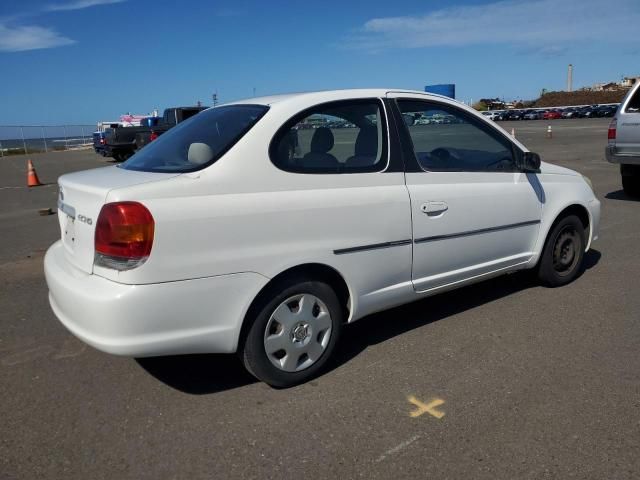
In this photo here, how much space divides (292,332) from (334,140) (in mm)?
1234

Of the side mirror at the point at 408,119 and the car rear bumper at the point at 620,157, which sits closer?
the side mirror at the point at 408,119

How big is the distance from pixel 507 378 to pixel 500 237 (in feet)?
4.15

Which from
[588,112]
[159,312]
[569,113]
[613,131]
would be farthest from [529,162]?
[569,113]

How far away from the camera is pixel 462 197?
389 cm

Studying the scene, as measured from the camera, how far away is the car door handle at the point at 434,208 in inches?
144

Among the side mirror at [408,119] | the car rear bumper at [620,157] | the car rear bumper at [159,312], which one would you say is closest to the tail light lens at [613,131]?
the car rear bumper at [620,157]

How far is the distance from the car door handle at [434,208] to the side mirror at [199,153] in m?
1.42

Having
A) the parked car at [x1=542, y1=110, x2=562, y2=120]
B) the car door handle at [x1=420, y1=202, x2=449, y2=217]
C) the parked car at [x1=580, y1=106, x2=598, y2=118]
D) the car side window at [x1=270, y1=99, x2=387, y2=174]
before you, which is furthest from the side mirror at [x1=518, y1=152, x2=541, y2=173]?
the parked car at [x1=542, y1=110, x2=562, y2=120]

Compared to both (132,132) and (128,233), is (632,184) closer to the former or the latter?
(128,233)

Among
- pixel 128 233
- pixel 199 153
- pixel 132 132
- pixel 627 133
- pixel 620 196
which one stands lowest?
pixel 620 196

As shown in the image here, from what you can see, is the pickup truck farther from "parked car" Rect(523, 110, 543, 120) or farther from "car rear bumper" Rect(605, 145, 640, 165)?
"parked car" Rect(523, 110, 543, 120)

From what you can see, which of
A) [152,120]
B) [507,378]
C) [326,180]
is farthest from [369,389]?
[152,120]

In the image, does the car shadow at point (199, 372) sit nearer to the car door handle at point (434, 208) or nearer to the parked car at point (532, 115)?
the car door handle at point (434, 208)

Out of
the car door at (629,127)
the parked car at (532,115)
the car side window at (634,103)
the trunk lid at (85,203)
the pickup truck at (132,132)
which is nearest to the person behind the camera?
the trunk lid at (85,203)
